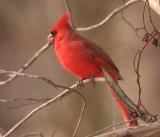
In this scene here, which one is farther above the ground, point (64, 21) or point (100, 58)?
point (64, 21)

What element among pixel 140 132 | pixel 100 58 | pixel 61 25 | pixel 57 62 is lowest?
pixel 140 132

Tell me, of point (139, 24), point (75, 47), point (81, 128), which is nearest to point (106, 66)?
point (75, 47)

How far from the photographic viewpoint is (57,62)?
905 cm

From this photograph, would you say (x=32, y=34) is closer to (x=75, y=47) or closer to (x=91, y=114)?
(x=91, y=114)

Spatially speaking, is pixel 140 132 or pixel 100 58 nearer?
pixel 140 132

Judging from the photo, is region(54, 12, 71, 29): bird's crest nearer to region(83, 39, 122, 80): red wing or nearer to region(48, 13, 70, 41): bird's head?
region(48, 13, 70, 41): bird's head

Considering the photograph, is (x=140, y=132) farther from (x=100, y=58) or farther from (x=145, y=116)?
(x=100, y=58)

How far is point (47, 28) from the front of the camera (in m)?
9.32

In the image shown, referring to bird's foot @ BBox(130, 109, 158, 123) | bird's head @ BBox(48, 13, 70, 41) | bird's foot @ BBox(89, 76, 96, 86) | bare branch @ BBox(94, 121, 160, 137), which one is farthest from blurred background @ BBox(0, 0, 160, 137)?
bare branch @ BBox(94, 121, 160, 137)

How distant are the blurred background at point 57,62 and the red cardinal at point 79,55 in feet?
9.64

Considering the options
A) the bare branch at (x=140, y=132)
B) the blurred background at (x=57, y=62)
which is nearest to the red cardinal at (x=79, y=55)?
the bare branch at (x=140, y=132)

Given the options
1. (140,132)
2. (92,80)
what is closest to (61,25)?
(92,80)

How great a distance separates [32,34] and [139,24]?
1.29 m

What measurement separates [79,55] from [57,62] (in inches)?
149
